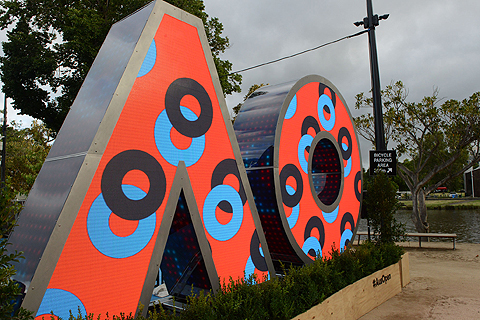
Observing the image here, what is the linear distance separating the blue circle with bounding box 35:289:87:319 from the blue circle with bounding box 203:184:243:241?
179 cm

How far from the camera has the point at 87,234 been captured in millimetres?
3584

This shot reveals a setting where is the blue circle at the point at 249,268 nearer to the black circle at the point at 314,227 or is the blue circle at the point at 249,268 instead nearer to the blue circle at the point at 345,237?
the black circle at the point at 314,227

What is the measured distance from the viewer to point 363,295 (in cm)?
688

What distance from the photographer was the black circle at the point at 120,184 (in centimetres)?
381

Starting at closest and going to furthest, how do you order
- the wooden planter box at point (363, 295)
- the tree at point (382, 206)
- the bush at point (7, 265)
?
the bush at point (7, 265) → the wooden planter box at point (363, 295) → the tree at point (382, 206)

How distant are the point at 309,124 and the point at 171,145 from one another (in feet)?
11.9

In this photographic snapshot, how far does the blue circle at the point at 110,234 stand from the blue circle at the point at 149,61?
135 cm

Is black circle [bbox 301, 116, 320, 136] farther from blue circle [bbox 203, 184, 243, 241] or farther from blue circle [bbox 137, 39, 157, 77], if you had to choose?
blue circle [bbox 137, 39, 157, 77]

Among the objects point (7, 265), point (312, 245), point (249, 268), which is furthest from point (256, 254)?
point (7, 265)

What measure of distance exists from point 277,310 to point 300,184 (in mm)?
Answer: 2676

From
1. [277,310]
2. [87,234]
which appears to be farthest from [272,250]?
[87,234]

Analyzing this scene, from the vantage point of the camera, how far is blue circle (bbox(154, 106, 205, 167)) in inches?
172

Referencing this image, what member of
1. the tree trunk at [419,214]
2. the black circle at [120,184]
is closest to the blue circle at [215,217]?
the black circle at [120,184]

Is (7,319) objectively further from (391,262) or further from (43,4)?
(43,4)
